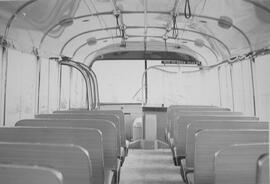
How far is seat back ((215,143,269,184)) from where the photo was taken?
52.7 inches

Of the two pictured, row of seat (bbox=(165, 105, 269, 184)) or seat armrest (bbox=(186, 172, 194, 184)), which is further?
seat armrest (bbox=(186, 172, 194, 184))

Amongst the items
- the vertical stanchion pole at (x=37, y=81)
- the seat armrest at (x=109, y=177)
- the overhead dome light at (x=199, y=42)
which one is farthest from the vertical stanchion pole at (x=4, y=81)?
the overhead dome light at (x=199, y=42)

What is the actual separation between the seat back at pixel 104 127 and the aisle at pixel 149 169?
1105 millimetres

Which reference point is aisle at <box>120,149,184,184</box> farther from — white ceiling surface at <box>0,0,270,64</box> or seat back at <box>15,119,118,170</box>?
white ceiling surface at <box>0,0,270,64</box>

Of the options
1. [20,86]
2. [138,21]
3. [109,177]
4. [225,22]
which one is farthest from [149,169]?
[225,22]

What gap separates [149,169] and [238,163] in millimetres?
2788

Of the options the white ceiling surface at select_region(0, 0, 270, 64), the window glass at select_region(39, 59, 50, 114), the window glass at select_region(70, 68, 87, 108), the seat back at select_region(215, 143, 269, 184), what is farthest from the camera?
the window glass at select_region(70, 68, 87, 108)

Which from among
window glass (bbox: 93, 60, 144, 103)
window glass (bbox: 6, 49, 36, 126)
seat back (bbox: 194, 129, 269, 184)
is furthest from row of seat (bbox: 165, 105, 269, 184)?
window glass (bbox: 93, 60, 144, 103)

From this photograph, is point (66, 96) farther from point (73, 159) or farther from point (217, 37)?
point (73, 159)

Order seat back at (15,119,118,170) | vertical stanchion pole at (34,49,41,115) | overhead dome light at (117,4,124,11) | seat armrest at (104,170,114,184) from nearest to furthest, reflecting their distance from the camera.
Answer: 1. seat armrest at (104,170,114,184)
2. seat back at (15,119,118,170)
3. overhead dome light at (117,4,124,11)
4. vertical stanchion pole at (34,49,41,115)

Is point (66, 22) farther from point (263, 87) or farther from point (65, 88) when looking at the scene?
point (263, 87)

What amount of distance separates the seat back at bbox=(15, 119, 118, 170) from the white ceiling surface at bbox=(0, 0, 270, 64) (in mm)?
1158

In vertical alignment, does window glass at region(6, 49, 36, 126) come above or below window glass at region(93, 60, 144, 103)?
below

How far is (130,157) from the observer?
189 inches
